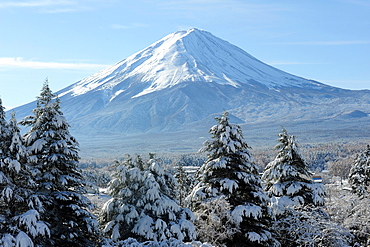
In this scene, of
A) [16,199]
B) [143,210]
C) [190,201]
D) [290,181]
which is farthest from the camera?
[290,181]

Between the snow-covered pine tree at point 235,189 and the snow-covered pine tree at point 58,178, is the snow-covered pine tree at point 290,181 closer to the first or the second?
the snow-covered pine tree at point 235,189

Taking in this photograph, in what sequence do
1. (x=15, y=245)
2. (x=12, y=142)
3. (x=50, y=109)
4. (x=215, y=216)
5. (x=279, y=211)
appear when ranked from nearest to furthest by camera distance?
(x=15, y=245) < (x=12, y=142) < (x=50, y=109) < (x=215, y=216) < (x=279, y=211)

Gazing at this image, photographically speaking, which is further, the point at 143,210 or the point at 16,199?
the point at 143,210

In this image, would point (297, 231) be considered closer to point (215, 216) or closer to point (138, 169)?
point (215, 216)

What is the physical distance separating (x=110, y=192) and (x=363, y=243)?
12113 mm

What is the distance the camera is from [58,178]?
50.2ft

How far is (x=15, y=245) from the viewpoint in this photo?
11656 mm

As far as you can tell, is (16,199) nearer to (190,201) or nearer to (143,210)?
(143,210)

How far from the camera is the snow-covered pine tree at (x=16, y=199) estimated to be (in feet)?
39.4

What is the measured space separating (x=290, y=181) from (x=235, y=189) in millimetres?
3801

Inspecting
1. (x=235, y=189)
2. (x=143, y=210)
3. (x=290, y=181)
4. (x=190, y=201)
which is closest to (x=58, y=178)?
(x=143, y=210)

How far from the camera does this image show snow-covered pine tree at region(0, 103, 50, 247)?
1200 centimetres

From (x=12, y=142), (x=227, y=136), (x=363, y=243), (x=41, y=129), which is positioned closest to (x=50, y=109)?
(x=41, y=129)

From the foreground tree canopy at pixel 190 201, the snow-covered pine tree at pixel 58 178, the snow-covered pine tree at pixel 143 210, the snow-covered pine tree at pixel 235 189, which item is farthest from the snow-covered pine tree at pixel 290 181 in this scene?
the snow-covered pine tree at pixel 58 178
